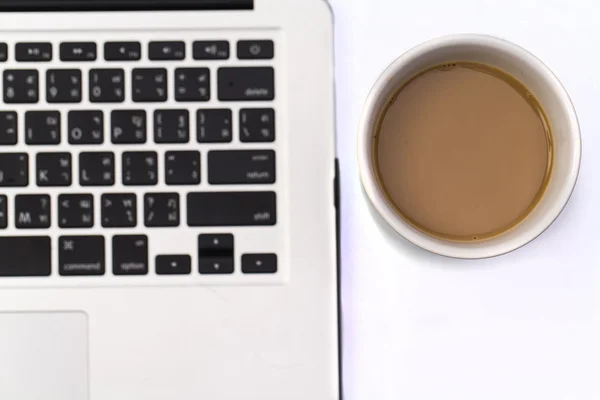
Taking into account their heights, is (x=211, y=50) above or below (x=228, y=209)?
above

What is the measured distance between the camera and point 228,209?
355 millimetres

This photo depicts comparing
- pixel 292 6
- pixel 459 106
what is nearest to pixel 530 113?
pixel 459 106

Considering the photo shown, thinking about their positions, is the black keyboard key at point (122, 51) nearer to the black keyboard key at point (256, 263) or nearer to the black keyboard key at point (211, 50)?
the black keyboard key at point (211, 50)

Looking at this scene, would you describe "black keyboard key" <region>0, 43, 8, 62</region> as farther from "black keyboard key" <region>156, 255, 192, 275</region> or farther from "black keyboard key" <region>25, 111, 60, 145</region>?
"black keyboard key" <region>156, 255, 192, 275</region>

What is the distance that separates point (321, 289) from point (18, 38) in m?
0.26

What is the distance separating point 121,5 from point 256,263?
0.20m

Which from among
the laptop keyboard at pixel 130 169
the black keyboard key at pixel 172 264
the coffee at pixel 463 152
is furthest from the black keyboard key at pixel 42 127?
the coffee at pixel 463 152

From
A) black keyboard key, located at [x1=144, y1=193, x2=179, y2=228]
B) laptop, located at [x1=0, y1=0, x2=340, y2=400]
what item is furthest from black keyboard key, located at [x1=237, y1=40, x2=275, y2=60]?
black keyboard key, located at [x1=144, y1=193, x2=179, y2=228]

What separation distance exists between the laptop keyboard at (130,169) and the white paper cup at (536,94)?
0.23 ft

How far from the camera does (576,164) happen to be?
1.11ft

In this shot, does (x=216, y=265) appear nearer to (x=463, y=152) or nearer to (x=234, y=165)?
(x=234, y=165)

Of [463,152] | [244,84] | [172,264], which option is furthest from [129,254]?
[463,152]

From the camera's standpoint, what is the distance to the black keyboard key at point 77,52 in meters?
0.36

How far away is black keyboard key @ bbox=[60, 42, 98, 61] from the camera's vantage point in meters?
0.36
